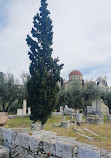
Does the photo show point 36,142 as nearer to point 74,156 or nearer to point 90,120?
point 74,156

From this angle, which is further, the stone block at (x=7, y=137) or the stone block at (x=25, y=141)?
the stone block at (x=7, y=137)

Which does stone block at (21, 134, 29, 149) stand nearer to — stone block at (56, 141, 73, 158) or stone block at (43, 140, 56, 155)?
stone block at (43, 140, 56, 155)

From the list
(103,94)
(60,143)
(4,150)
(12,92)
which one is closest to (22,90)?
(12,92)

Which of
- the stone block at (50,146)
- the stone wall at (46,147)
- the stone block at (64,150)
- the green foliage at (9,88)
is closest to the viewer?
the stone wall at (46,147)

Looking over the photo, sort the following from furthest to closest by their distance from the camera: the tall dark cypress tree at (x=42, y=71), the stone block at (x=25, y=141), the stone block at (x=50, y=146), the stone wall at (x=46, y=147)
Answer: the tall dark cypress tree at (x=42, y=71) → the stone block at (x=25, y=141) → the stone block at (x=50, y=146) → the stone wall at (x=46, y=147)

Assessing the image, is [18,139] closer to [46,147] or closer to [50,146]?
[46,147]

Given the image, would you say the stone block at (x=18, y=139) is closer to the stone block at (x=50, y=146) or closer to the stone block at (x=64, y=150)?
the stone block at (x=50, y=146)

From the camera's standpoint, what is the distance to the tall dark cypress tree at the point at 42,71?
1380cm

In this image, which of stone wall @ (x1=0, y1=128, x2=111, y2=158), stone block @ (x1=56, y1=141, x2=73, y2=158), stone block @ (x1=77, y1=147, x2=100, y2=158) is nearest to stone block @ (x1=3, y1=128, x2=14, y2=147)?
stone wall @ (x1=0, y1=128, x2=111, y2=158)

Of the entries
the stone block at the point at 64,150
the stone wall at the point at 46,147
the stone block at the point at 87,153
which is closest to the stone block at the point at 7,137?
the stone wall at the point at 46,147

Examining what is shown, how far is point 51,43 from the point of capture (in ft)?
49.4

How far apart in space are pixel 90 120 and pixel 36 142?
45.1 ft

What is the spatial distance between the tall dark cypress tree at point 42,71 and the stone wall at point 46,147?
23.8 feet

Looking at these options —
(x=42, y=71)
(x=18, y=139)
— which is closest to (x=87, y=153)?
(x=18, y=139)
